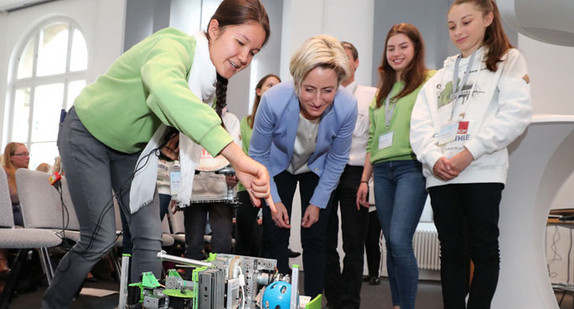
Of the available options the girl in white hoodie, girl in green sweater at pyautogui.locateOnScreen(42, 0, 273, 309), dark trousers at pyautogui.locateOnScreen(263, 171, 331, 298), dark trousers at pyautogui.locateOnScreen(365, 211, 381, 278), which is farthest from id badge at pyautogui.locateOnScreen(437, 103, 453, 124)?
dark trousers at pyautogui.locateOnScreen(365, 211, 381, 278)

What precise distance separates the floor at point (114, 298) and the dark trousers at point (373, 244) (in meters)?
0.16

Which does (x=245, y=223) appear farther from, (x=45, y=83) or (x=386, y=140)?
(x=45, y=83)

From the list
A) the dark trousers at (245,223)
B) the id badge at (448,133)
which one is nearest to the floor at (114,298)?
the dark trousers at (245,223)

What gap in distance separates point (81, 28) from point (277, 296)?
7.15m

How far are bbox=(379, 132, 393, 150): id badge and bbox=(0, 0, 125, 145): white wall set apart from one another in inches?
209

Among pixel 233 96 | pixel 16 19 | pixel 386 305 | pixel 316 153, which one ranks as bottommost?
pixel 386 305

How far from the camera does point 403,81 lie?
2.18 m

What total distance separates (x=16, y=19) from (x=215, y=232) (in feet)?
22.9

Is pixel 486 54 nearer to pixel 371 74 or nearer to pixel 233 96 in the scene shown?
pixel 371 74

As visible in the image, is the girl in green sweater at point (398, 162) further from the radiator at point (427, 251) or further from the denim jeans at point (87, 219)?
the radiator at point (427, 251)

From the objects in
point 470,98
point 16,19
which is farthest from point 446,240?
point 16,19

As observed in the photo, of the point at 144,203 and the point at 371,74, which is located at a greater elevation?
the point at 371,74

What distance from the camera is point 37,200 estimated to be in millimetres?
2723

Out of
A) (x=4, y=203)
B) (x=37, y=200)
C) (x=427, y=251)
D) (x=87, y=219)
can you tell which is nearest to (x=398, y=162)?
(x=87, y=219)
